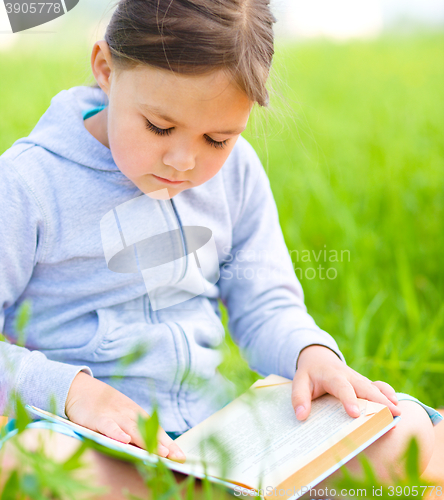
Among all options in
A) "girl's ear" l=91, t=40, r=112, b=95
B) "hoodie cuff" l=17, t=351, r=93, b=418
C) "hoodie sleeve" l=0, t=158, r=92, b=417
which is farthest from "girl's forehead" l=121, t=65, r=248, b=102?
"hoodie cuff" l=17, t=351, r=93, b=418

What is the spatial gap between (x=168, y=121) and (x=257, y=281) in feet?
1.45

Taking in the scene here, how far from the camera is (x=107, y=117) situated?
1011 mm

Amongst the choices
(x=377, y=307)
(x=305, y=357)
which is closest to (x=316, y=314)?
(x=377, y=307)

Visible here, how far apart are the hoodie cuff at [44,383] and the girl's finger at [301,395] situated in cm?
35

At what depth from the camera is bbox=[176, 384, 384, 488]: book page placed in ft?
2.51

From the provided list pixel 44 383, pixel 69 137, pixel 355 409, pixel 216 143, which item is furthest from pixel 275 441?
pixel 69 137

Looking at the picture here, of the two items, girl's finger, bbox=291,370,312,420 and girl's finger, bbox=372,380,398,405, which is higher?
girl's finger, bbox=291,370,312,420

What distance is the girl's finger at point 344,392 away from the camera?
0.87 m

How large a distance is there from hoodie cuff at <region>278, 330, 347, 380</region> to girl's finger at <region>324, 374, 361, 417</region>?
0.32 ft

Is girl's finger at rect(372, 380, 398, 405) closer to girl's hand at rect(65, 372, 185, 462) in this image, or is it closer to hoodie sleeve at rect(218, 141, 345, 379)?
hoodie sleeve at rect(218, 141, 345, 379)

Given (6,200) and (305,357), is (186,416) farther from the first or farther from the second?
(6,200)

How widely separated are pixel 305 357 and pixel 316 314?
2.28 feet

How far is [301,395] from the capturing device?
934 millimetres

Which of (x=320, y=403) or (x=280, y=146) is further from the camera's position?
(x=280, y=146)
